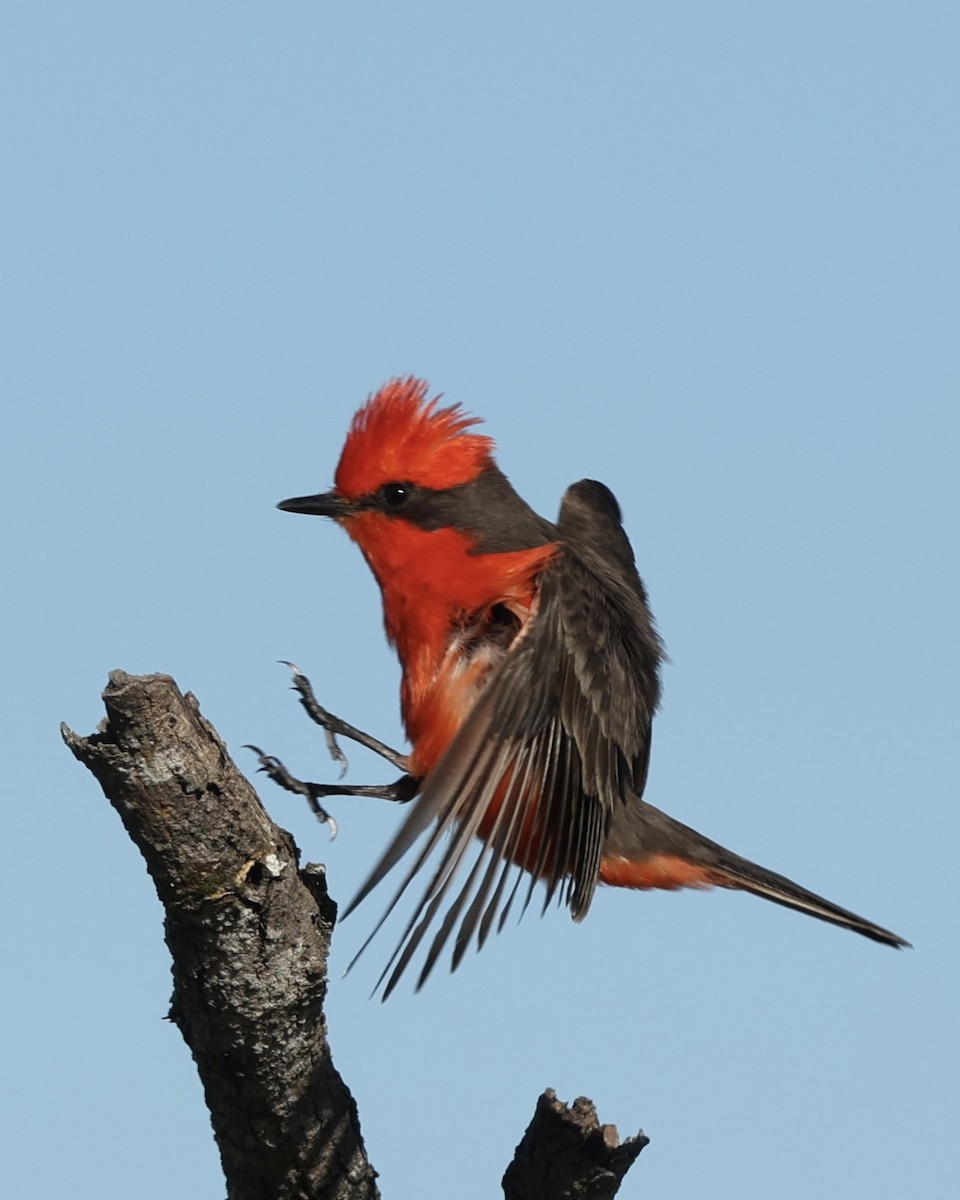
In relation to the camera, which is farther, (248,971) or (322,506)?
(322,506)

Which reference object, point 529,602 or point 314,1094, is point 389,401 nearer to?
point 529,602

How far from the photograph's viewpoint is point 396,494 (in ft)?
22.2

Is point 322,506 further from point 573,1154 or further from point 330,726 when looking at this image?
point 573,1154

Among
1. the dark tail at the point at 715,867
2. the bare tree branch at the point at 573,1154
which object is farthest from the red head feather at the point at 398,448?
the bare tree branch at the point at 573,1154

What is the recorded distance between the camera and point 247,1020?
16.7ft

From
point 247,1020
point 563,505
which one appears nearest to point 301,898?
point 247,1020

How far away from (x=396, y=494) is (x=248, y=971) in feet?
7.67

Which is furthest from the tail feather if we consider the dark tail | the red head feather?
the red head feather

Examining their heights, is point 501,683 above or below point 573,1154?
above

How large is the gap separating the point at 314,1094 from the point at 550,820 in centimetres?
136

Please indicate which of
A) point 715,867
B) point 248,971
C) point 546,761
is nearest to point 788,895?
point 715,867

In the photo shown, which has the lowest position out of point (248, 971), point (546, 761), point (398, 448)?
point (248, 971)

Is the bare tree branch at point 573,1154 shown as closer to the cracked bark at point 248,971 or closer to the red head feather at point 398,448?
the cracked bark at point 248,971

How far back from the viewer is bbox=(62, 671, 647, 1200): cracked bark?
476cm
